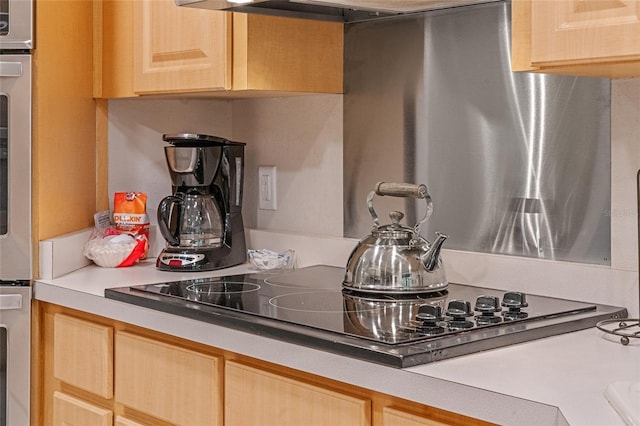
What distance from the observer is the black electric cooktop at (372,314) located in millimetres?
1438

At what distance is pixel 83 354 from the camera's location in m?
2.15

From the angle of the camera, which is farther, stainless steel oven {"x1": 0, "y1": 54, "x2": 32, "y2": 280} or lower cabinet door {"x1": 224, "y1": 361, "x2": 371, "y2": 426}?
stainless steel oven {"x1": 0, "y1": 54, "x2": 32, "y2": 280}

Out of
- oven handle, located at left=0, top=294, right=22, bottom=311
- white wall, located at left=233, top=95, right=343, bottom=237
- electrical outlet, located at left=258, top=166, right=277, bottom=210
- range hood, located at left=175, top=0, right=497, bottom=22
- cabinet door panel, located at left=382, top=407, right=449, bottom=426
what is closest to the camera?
cabinet door panel, located at left=382, top=407, right=449, bottom=426

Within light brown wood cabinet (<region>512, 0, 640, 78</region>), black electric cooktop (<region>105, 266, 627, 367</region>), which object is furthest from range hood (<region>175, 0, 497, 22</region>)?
black electric cooktop (<region>105, 266, 627, 367</region>)

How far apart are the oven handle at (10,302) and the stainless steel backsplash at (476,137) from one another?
0.86 meters

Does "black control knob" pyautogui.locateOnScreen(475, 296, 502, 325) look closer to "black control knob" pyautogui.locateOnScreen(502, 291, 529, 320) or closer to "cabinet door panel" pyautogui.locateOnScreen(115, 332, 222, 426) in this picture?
"black control knob" pyautogui.locateOnScreen(502, 291, 529, 320)

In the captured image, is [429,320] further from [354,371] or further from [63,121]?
[63,121]

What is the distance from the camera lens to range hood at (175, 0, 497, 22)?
2.01 m

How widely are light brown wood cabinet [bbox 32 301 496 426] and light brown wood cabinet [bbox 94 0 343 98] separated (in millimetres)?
632

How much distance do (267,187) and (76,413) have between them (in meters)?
0.85


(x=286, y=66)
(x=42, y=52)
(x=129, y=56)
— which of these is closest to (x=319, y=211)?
(x=286, y=66)

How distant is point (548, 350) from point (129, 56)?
4.89 ft

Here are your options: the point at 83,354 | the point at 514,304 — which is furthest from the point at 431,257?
the point at 83,354

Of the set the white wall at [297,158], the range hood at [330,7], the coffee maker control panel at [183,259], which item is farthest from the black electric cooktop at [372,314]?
the range hood at [330,7]
